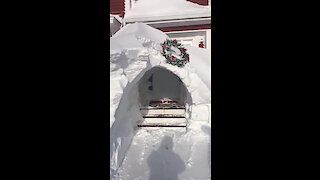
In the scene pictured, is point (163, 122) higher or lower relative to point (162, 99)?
lower

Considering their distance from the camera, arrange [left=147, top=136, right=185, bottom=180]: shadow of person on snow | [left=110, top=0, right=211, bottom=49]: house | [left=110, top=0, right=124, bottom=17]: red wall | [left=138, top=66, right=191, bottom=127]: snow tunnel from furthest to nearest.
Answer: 1. [left=110, top=0, right=124, bottom=17]: red wall
2. [left=110, top=0, right=211, bottom=49]: house
3. [left=138, top=66, right=191, bottom=127]: snow tunnel
4. [left=147, top=136, right=185, bottom=180]: shadow of person on snow

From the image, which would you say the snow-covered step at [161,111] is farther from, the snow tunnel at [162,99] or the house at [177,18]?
the house at [177,18]

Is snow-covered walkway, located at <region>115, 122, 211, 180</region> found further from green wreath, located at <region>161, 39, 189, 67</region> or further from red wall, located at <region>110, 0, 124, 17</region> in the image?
red wall, located at <region>110, 0, 124, 17</region>

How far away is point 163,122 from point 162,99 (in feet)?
4.17

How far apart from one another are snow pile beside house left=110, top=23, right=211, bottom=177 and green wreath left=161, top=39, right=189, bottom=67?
0.09 metres

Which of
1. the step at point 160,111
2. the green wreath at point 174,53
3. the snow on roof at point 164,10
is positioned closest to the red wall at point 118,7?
the snow on roof at point 164,10

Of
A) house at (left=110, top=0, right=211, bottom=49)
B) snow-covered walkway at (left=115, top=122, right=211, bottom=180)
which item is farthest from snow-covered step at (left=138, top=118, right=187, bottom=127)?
house at (left=110, top=0, right=211, bottom=49)

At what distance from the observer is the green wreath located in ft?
19.5

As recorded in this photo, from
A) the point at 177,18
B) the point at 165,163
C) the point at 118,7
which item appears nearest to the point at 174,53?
the point at 165,163

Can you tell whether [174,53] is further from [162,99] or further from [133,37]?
[162,99]

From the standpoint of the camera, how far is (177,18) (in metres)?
8.03

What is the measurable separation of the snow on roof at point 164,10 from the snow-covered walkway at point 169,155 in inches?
131
